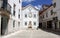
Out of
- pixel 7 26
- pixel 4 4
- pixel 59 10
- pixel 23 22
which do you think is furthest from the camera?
pixel 23 22

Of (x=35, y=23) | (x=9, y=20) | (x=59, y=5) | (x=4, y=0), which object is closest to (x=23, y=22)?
(x=35, y=23)

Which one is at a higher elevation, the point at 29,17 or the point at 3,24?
the point at 29,17

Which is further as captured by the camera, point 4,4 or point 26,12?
point 26,12

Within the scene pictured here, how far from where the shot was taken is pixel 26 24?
47.4 metres

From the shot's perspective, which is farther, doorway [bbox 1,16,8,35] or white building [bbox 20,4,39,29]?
white building [bbox 20,4,39,29]

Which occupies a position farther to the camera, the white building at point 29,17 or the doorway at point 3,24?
the white building at point 29,17

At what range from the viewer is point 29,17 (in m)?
48.1

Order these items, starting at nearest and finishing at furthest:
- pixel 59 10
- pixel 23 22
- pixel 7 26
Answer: pixel 59 10
pixel 7 26
pixel 23 22

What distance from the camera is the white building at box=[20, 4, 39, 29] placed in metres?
47.3

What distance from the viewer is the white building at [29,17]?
155 feet

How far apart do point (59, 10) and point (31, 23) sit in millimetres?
43329

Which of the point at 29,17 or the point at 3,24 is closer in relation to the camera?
the point at 3,24

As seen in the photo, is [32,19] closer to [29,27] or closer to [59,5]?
[29,27]

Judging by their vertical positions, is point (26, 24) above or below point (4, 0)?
below
